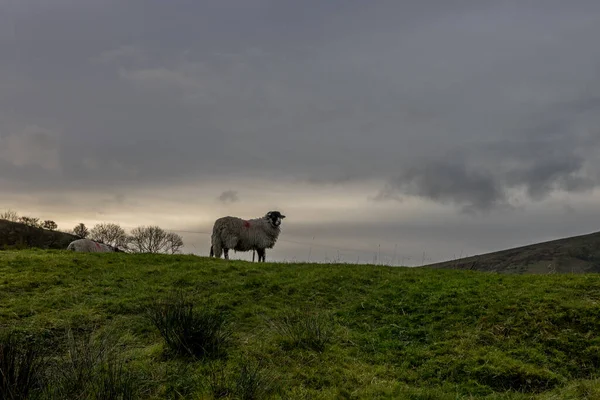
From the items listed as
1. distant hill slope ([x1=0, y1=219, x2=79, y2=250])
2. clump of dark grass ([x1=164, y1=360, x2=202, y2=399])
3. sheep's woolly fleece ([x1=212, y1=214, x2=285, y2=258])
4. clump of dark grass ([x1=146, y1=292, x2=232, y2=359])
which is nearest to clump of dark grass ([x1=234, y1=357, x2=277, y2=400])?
clump of dark grass ([x1=164, y1=360, x2=202, y2=399])

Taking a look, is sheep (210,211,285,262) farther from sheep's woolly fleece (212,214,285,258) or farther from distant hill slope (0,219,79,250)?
distant hill slope (0,219,79,250)

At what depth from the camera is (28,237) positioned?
2430cm

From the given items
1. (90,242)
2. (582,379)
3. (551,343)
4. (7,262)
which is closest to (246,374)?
(582,379)

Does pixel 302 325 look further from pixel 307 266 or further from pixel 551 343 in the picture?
pixel 307 266

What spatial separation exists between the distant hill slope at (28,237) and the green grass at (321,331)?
41.6 feet

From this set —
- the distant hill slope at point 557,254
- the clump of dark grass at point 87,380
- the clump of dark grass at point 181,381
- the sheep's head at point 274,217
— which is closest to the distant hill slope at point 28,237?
the sheep's head at point 274,217

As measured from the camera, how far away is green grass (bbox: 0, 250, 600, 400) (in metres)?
5.72

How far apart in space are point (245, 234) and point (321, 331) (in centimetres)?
1023

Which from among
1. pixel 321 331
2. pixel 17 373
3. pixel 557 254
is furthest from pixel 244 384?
pixel 557 254

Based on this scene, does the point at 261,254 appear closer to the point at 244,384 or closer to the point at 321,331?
the point at 321,331

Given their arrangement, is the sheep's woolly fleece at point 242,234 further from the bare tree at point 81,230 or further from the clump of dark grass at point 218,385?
the bare tree at point 81,230

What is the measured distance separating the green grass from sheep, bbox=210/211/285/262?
4.62 meters

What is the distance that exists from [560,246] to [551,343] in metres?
42.5

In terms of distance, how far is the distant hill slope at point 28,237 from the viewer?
23391 millimetres
